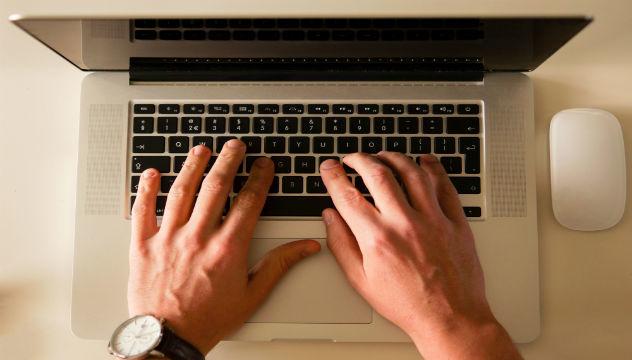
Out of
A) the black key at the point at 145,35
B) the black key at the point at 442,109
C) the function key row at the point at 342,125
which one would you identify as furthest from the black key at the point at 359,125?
the black key at the point at 145,35

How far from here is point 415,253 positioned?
2.14 feet

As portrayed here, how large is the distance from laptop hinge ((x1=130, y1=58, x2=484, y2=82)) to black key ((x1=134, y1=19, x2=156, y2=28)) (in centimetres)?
9

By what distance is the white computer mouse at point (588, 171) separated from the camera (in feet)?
2.28

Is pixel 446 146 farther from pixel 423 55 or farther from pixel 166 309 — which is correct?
pixel 166 309

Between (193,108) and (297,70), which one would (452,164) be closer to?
(297,70)

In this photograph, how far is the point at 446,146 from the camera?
705 millimetres

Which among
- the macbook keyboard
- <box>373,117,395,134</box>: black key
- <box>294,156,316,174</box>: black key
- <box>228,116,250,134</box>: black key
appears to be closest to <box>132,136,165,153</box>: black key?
the macbook keyboard

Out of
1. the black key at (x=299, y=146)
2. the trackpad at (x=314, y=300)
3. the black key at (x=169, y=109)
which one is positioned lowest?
the trackpad at (x=314, y=300)

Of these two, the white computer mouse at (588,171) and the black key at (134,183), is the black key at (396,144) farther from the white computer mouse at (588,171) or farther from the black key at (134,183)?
the black key at (134,183)

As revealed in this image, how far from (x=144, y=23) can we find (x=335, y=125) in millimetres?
299

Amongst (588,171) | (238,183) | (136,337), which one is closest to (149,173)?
(238,183)

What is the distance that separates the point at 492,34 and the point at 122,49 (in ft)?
1.71

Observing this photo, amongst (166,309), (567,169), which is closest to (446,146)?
(567,169)

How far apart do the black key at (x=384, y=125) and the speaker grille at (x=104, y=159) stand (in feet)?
1.27
